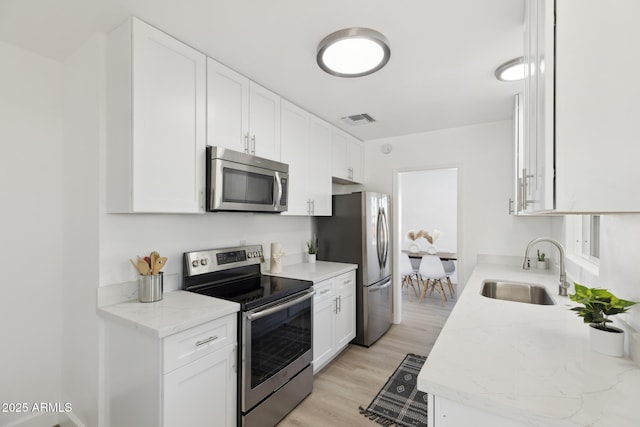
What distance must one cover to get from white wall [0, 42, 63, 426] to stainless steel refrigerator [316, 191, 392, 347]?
240cm

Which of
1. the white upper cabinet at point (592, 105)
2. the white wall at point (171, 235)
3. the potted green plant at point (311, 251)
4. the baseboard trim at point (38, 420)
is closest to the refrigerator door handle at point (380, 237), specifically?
the potted green plant at point (311, 251)

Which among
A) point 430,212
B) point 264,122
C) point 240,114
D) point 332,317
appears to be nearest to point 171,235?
point 240,114

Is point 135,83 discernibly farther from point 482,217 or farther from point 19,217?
point 482,217

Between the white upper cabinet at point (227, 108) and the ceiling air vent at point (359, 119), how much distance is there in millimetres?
1284

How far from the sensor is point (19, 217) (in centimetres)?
185

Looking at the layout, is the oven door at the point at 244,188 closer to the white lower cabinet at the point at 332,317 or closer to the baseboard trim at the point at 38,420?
the white lower cabinet at the point at 332,317

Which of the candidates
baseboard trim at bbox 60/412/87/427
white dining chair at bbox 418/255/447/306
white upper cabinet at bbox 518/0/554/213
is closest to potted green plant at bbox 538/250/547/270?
white dining chair at bbox 418/255/447/306

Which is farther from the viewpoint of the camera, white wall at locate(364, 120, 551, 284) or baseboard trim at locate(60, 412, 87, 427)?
white wall at locate(364, 120, 551, 284)

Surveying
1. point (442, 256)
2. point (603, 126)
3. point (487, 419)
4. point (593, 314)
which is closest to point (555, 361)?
point (593, 314)

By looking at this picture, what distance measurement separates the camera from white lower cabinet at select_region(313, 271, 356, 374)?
2631mm

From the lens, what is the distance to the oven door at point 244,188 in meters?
1.97

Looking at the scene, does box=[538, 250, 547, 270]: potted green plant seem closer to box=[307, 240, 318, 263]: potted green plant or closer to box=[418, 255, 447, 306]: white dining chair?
box=[418, 255, 447, 306]: white dining chair

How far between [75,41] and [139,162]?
93 centimetres

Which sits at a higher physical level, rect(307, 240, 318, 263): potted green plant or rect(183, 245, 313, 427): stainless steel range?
rect(307, 240, 318, 263): potted green plant
